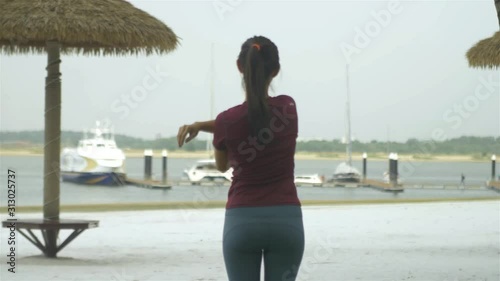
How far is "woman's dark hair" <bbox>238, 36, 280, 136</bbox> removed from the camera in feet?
10.5

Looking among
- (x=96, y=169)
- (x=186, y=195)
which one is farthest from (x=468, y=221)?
(x=96, y=169)

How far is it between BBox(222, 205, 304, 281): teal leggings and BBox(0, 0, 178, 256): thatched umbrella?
5499 mm

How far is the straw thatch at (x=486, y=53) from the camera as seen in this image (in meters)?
9.88

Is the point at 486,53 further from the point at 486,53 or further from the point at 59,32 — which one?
the point at 59,32

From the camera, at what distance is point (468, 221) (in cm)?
1435

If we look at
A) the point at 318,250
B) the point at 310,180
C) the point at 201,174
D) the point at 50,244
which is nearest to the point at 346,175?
the point at 310,180

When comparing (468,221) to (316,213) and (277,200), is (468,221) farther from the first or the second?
(277,200)

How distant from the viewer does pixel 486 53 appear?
995cm

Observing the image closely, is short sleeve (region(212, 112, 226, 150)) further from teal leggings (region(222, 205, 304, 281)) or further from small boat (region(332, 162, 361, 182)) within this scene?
small boat (region(332, 162, 361, 182))

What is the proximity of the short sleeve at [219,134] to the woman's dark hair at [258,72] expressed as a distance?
0.30 feet

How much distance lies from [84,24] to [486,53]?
157 inches

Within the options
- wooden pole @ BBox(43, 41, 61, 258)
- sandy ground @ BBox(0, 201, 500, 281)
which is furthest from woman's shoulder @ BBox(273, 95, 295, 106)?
wooden pole @ BBox(43, 41, 61, 258)

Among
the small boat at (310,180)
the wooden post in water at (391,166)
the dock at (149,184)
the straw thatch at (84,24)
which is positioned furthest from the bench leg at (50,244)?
the small boat at (310,180)

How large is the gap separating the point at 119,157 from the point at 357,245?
2403 inches
